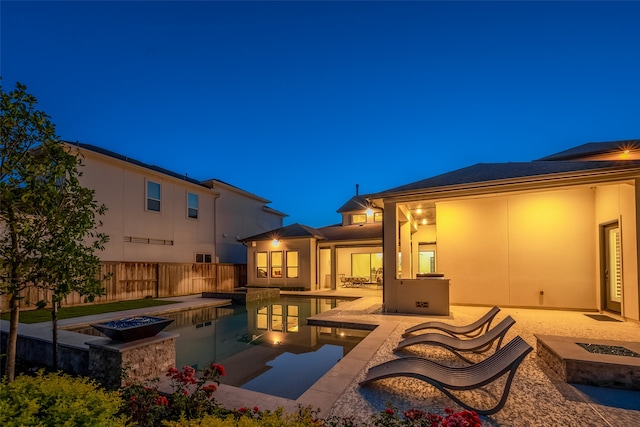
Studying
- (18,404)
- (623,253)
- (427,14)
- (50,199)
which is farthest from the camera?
(427,14)

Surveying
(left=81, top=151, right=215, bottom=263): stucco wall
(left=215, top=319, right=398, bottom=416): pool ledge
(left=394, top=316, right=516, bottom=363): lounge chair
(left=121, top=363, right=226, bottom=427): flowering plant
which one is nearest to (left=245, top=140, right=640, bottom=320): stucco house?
(left=394, top=316, right=516, bottom=363): lounge chair

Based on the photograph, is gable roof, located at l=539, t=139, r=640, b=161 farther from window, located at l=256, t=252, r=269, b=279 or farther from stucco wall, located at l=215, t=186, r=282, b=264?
stucco wall, located at l=215, t=186, r=282, b=264

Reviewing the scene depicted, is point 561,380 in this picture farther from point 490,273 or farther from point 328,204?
point 328,204

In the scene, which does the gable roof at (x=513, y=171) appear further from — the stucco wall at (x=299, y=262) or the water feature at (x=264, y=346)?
the stucco wall at (x=299, y=262)

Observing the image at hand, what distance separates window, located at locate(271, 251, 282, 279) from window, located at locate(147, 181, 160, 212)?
7.35m

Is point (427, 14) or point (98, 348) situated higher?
point (427, 14)

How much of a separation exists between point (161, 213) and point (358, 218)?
43.1 feet

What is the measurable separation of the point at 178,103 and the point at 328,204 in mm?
124725

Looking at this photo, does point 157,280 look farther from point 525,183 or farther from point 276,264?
point 525,183

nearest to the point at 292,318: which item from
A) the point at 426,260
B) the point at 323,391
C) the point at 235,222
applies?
Answer: the point at 323,391

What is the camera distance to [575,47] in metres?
13.2

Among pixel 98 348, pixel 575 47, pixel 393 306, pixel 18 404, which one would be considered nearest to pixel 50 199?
pixel 18 404

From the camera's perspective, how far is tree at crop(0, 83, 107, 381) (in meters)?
3.25

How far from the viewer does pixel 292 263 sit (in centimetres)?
1970
